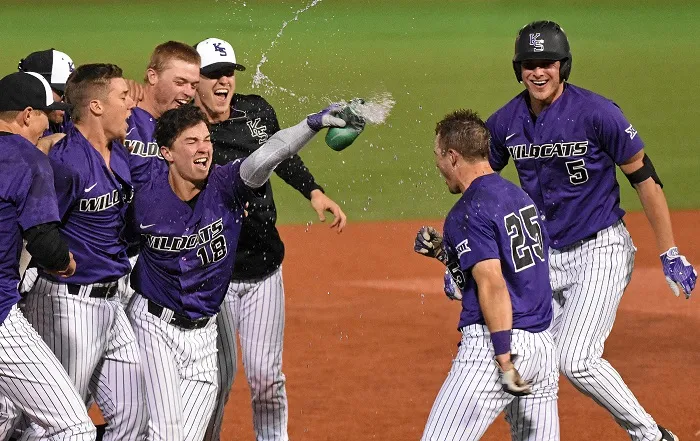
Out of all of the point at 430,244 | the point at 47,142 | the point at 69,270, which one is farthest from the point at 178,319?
the point at 430,244

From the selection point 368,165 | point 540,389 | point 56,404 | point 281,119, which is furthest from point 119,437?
point 281,119

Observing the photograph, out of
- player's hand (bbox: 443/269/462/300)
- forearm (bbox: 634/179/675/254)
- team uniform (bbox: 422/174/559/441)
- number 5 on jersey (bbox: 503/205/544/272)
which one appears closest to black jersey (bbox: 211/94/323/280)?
player's hand (bbox: 443/269/462/300)

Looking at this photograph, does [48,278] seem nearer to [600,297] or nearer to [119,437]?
[119,437]

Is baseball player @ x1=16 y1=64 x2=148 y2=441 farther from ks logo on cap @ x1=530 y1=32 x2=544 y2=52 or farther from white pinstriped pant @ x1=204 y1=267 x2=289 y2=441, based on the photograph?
ks logo on cap @ x1=530 y1=32 x2=544 y2=52

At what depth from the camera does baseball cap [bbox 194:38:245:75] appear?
5.15 m

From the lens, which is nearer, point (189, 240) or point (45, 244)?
point (45, 244)

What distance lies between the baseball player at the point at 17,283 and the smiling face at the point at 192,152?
0.55 metres

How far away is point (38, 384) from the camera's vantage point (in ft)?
12.9

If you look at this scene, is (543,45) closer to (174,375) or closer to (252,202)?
(252,202)

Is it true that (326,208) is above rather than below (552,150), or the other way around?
below

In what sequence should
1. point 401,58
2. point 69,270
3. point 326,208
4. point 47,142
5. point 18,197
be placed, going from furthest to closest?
point 401,58
point 326,208
point 47,142
point 69,270
point 18,197

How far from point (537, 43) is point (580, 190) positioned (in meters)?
0.72

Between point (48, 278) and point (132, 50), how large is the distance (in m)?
13.7

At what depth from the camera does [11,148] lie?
3.92m
